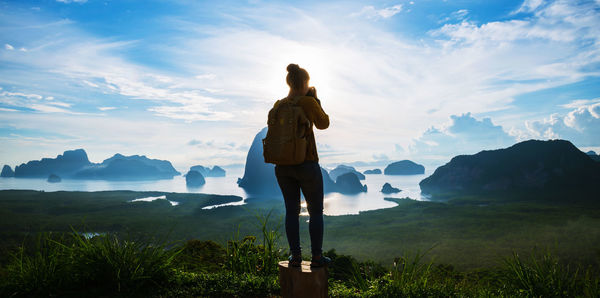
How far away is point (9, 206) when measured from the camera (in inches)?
3861

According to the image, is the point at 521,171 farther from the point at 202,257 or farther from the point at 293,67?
the point at 293,67

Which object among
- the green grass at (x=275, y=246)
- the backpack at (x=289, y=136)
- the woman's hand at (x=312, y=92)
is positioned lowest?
the green grass at (x=275, y=246)

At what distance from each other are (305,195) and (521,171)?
152 m

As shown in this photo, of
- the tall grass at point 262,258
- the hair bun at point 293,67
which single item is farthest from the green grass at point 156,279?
the hair bun at point 293,67

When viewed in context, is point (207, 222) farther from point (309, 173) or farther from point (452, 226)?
point (309, 173)

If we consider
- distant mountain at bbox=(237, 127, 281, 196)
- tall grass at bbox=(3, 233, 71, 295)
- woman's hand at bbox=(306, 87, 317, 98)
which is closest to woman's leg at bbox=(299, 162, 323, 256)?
woman's hand at bbox=(306, 87, 317, 98)

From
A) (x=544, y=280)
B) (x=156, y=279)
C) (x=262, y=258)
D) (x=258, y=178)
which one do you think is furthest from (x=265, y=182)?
(x=544, y=280)

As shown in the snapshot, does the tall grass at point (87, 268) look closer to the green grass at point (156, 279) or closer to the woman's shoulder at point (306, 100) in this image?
the green grass at point (156, 279)

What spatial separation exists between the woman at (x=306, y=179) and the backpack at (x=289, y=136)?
115 mm

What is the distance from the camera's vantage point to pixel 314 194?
3.97m

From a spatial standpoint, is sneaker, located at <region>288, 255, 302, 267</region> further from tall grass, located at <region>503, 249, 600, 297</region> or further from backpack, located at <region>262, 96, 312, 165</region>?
tall grass, located at <region>503, 249, 600, 297</region>

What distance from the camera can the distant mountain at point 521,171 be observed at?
11856cm

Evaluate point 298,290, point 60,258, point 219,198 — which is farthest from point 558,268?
point 219,198

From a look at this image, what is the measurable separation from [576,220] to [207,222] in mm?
90028
